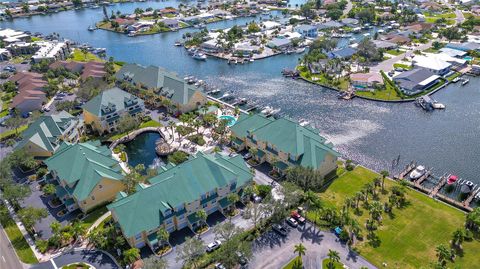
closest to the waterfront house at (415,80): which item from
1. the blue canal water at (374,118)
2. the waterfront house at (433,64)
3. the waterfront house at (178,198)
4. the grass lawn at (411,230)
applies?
the waterfront house at (433,64)

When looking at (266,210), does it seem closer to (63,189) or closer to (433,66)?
(63,189)

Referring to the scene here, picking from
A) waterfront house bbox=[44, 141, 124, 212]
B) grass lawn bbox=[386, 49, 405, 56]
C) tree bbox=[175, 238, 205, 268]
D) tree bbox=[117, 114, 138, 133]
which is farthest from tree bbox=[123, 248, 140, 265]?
grass lawn bbox=[386, 49, 405, 56]

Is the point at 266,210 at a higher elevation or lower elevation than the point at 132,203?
lower

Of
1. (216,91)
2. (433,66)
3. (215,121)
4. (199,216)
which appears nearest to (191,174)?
(199,216)

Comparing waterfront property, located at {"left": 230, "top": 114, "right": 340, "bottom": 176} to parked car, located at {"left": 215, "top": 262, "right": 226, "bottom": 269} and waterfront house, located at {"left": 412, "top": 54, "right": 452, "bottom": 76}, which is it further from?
waterfront house, located at {"left": 412, "top": 54, "right": 452, "bottom": 76}

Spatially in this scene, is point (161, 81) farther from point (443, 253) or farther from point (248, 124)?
point (443, 253)

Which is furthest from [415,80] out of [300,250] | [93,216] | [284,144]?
[93,216]
